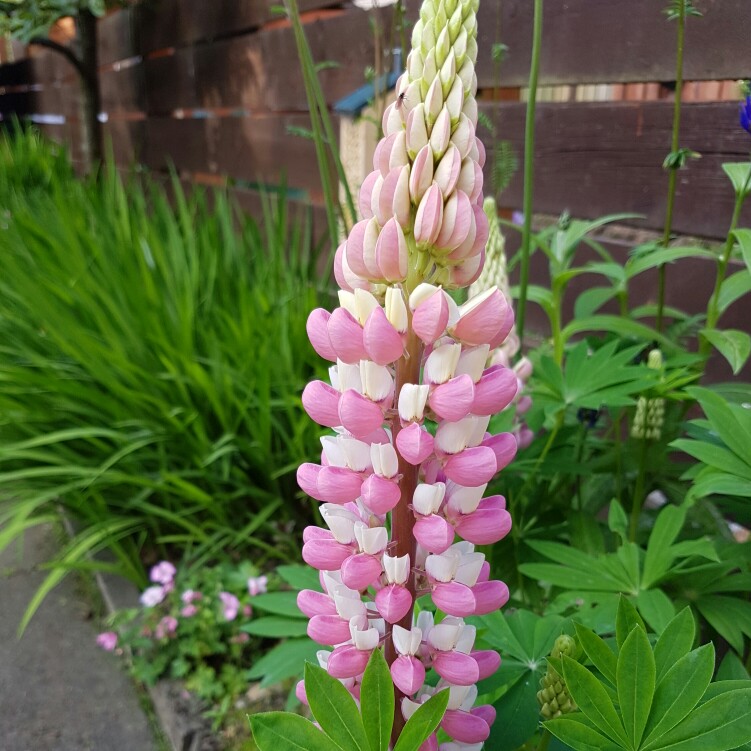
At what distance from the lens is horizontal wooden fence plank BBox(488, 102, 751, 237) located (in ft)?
5.20

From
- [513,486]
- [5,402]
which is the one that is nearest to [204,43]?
[5,402]

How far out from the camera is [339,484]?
544mm

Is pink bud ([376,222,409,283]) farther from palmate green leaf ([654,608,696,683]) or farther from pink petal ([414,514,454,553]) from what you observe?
palmate green leaf ([654,608,696,683])

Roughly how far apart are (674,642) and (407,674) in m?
0.23

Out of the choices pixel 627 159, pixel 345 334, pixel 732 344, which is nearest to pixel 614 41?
pixel 627 159

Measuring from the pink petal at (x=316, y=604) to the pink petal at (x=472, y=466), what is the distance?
0.56ft

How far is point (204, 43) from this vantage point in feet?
12.9

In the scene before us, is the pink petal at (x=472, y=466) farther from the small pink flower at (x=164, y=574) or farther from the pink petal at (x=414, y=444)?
the small pink flower at (x=164, y=574)

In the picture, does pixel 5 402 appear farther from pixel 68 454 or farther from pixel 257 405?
pixel 257 405

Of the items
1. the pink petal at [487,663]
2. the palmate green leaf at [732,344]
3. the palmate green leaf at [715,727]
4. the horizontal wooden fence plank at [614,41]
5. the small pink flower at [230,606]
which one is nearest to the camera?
the palmate green leaf at [715,727]

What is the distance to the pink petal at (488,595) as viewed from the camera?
579 millimetres

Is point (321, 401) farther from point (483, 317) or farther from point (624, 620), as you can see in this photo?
point (624, 620)

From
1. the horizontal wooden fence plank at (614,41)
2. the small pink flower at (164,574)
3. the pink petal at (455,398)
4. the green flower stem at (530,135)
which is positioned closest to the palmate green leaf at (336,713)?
the pink petal at (455,398)

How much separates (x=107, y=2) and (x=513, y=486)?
4368mm
